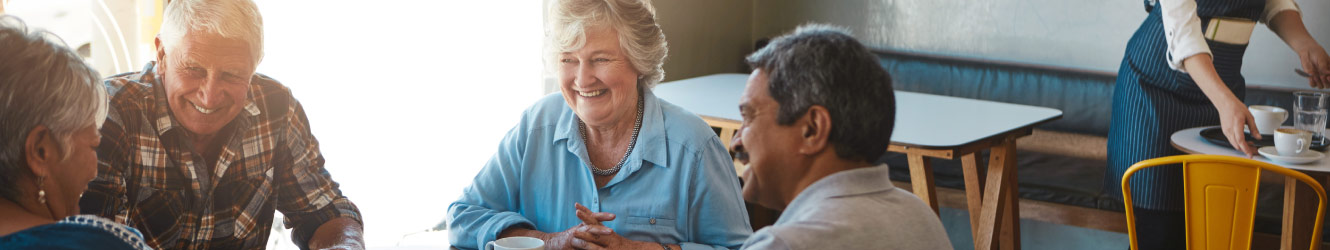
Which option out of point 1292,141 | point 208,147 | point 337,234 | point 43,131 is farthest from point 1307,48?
point 43,131

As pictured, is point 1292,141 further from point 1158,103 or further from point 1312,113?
point 1158,103

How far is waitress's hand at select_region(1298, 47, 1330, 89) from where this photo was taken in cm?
283

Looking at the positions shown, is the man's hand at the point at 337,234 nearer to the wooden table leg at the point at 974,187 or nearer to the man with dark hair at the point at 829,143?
the man with dark hair at the point at 829,143

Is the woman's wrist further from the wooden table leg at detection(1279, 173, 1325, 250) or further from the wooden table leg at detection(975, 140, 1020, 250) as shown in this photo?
the wooden table leg at detection(975, 140, 1020, 250)

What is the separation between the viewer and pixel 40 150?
3.81 ft

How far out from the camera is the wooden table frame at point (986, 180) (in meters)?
2.91

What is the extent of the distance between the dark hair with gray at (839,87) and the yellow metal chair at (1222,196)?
3.98 feet

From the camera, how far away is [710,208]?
1.83m

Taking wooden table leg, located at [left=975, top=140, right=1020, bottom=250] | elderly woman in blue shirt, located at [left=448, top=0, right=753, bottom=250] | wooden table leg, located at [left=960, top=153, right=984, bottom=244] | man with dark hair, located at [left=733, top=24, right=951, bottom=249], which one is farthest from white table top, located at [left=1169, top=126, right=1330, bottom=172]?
man with dark hair, located at [left=733, top=24, right=951, bottom=249]

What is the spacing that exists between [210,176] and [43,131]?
541mm

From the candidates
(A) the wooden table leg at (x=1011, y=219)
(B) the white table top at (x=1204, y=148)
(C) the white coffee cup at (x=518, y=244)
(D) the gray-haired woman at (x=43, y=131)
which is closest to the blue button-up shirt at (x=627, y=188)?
(C) the white coffee cup at (x=518, y=244)

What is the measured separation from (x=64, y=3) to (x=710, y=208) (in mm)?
1243

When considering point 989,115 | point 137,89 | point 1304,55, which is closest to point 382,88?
point 137,89

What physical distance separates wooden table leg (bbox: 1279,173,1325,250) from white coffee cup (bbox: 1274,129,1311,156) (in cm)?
15
